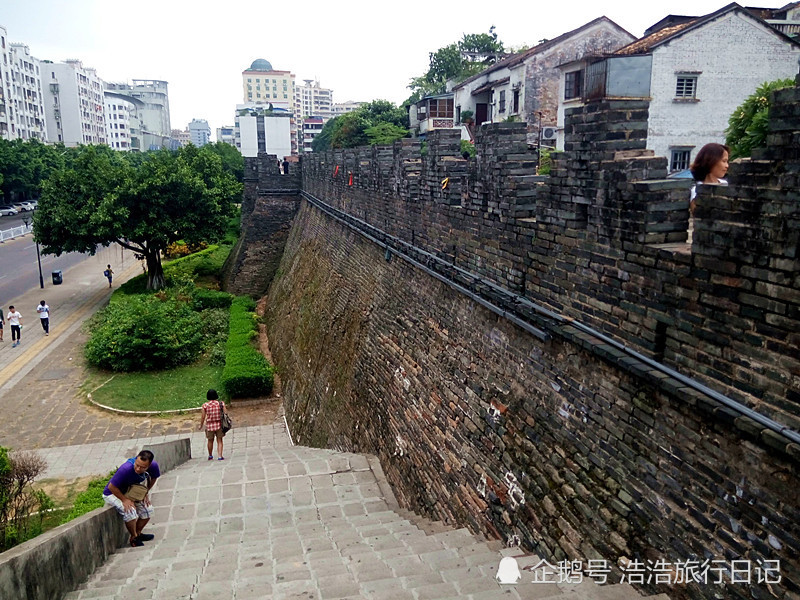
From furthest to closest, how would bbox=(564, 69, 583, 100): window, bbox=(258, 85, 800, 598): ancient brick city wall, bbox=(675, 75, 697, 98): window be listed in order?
1. bbox=(564, 69, 583, 100): window
2. bbox=(675, 75, 697, 98): window
3. bbox=(258, 85, 800, 598): ancient brick city wall

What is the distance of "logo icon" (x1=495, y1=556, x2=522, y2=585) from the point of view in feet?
14.6

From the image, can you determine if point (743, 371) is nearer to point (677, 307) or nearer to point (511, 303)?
point (677, 307)

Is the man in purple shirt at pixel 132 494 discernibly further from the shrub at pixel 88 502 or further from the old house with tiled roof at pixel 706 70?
the old house with tiled roof at pixel 706 70

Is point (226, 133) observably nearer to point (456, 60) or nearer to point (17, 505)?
point (456, 60)

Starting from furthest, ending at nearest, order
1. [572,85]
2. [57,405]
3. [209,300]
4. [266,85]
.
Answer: [266,85] < [572,85] < [209,300] < [57,405]

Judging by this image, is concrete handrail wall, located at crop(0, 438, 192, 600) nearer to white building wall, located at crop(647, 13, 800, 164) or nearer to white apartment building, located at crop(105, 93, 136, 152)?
white building wall, located at crop(647, 13, 800, 164)

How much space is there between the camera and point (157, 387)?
1544cm

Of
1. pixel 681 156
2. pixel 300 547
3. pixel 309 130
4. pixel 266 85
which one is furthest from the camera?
pixel 266 85

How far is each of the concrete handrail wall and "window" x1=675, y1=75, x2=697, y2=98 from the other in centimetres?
2041

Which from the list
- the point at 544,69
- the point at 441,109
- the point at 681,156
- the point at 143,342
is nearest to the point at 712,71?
the point at 681,156

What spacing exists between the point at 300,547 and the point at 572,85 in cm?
2168

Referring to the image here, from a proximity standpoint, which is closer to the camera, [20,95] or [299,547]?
[299,547]

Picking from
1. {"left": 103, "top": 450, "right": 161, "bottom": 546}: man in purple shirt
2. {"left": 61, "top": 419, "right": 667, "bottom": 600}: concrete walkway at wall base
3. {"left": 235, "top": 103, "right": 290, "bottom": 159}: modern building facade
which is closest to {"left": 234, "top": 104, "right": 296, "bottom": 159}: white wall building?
{"left": 235, "top": 103, "right": 290, "bottom": 159}: modern building facade

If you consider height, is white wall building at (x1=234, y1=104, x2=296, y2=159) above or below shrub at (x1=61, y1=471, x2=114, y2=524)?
above
